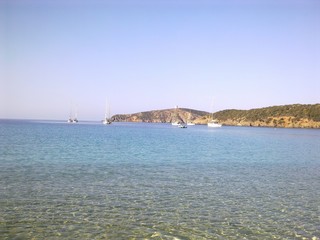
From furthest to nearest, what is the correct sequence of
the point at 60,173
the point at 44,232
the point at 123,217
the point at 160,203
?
1. the point at 60,173
2. the point at 160,203
3. the point at 123,217
4. the point at 44,232

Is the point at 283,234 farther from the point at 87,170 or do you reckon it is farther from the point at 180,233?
the point at 87,170

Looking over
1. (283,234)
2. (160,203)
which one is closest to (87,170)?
(160,203)

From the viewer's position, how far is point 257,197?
18.9 meters

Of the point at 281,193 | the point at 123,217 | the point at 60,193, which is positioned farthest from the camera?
the point at 281,193

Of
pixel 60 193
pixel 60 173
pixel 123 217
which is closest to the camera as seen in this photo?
pixel 123 217

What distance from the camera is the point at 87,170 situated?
27.8m

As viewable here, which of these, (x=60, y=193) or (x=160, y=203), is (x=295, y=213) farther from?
(x=60, y=193)

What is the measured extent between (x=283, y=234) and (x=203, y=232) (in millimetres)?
3239

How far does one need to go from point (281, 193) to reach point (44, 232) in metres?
14.6

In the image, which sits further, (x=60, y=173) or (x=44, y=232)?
(x=60, y=173)

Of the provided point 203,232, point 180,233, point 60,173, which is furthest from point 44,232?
point 60,173

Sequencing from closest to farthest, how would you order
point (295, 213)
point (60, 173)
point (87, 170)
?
point (295, 213) → point (60, 173) → point (87, 170)

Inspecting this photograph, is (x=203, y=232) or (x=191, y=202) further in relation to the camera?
(x=191, y=202)

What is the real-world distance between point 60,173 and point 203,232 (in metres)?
16.2
